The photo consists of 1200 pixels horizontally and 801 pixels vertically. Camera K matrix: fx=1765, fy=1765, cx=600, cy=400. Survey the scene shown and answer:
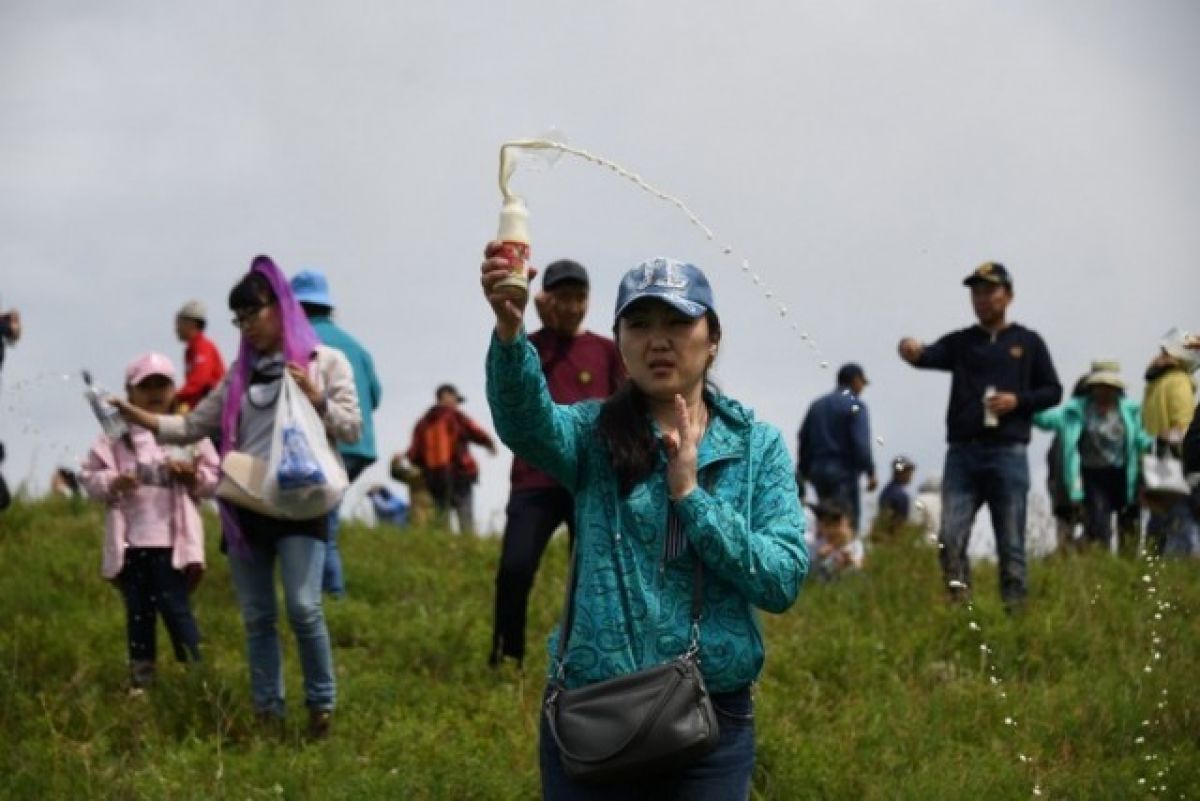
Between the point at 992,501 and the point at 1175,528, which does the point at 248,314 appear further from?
the point at 1175,528

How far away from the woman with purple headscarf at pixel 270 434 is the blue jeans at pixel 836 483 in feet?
20.8

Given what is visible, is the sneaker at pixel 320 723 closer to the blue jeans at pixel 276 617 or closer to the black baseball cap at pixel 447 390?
the blue jeans at pixel 276 617

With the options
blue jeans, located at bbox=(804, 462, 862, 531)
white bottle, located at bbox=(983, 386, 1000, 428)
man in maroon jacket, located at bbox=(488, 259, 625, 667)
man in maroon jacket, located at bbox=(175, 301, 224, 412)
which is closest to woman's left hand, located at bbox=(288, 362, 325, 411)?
man in maroon jacket, located at bbox=(488, 259, 625, 667)

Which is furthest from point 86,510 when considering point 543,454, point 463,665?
point 543,454

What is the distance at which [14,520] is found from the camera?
12422 mm

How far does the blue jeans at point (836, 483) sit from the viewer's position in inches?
522

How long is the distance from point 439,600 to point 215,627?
1426mm

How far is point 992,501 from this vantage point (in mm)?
9430

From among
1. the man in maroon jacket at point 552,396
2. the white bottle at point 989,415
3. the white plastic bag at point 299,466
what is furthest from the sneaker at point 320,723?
the white bottle at point 989,415

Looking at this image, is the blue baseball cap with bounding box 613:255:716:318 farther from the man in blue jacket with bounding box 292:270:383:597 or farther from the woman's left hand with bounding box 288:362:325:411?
the man in blue jacket with bounding box 292:270:383:597

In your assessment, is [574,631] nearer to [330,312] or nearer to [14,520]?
[330,312]

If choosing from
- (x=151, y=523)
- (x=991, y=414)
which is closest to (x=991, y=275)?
(x=991, y=414)

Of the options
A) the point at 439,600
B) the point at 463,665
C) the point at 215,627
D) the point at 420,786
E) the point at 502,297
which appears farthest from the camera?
the point at 439,600

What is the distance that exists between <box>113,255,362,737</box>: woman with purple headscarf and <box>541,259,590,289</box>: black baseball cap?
1085mm
